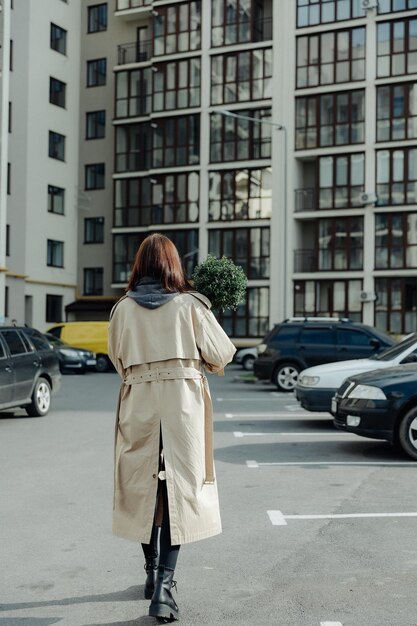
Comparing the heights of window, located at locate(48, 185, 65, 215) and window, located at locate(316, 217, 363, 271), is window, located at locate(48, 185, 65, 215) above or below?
above

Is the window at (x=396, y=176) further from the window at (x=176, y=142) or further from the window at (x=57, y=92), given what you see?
the window at (x=57, y=92)

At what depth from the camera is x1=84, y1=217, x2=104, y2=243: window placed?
48.2 metres

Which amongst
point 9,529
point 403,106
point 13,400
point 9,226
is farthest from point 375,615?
point 9,226

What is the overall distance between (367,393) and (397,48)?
3384 cm

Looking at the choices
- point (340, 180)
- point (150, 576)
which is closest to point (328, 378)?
point (150, 576)

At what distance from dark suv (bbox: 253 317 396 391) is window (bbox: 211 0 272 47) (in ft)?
86.2

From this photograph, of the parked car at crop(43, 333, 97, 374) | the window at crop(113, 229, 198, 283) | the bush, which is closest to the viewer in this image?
the bush

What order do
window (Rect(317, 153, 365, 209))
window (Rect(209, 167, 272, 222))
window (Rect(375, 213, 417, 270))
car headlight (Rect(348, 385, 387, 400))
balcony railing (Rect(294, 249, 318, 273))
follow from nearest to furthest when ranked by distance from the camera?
car headlight (Rect(348, 385, 387, 400)) → window (Rect(375, 213, 417, 270)) → window (Rect(317, 153, 365, 209)) → balcony railing (Rect(294, 249, 318, 273)) → window (Rect(209, 167, 272, 222))

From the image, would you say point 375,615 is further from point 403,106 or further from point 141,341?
point 403,106

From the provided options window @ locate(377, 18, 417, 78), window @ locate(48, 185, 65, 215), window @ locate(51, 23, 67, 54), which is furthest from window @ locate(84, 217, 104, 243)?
window @ locate(377, 18, 417, 78)

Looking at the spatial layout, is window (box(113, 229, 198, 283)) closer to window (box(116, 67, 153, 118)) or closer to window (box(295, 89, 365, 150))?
window (box(116, 67, 153, 118))

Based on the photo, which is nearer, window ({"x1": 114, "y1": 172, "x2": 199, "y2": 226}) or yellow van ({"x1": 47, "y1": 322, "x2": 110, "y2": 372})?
yellow van ({"x1": 47, "y1": 322, "x2": 110, "y2": 372})

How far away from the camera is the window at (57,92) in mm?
45906

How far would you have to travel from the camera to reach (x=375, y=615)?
4.47 metres
